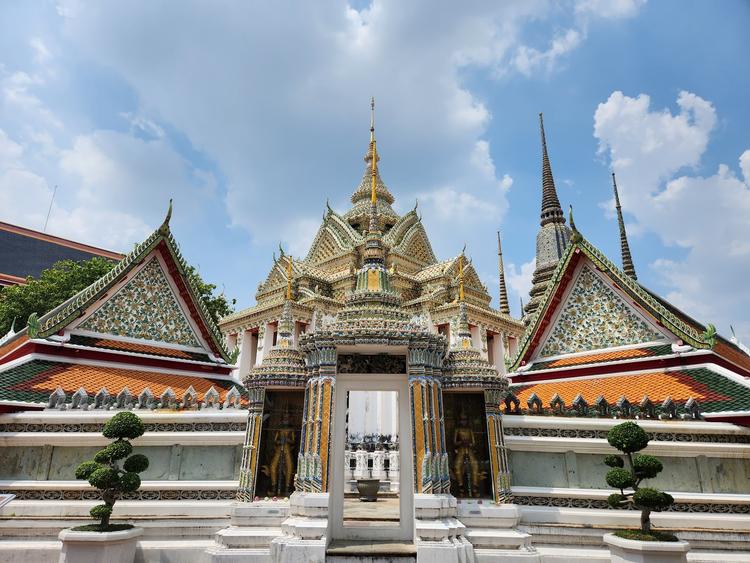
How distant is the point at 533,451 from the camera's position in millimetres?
8242

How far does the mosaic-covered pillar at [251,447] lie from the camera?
299 inches

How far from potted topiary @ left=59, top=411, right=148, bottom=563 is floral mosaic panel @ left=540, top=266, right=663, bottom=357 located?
9.50 m

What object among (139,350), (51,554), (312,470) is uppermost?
(139,350)

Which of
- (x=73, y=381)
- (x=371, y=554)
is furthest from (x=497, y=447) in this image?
(x=73, y=381)

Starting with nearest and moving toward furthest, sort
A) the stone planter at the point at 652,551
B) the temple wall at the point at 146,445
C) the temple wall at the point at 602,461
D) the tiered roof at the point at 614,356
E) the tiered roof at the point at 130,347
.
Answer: the stone planter at the point at 652,551 → the temple wall at the point at 602,461 → the temple wall at the point at 146,445 → the tiered roof at the point at 614,356 → the tiered roof at the point at 130,347

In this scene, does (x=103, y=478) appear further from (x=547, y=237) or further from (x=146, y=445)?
(x=547, y=237)

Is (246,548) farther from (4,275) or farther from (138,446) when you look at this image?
(4,275)

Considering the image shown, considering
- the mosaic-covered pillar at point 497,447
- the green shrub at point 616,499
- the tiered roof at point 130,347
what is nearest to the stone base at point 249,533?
the tiered roof at point 130,347

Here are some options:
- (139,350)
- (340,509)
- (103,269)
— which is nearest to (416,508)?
(340,509)

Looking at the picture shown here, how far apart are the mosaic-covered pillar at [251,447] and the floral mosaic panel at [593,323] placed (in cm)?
751

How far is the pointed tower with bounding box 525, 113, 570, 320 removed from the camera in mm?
21422

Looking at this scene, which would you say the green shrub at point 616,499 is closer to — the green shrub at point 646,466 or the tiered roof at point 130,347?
the green shrub at point 646,466

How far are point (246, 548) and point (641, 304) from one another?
9214 millimetres

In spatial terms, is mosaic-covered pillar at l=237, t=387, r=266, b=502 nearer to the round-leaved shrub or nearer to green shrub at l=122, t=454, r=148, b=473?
green shrub at l=122, t=454, r=148, b=473
